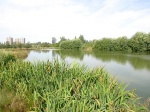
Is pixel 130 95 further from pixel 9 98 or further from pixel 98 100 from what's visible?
pixel 9 98

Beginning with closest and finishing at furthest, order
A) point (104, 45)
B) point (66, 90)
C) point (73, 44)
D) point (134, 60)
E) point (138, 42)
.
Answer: point (66, 90), point (134, 60), point (138, 42), point (104, 45), point (73, 44)

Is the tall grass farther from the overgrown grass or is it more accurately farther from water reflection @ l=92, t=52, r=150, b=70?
water reflection @ l=92, t=52, r=150, b=70

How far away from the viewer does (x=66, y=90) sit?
350cm

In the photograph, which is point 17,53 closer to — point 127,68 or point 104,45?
point 127,68

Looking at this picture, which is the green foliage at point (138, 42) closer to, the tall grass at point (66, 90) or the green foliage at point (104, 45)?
the green foliage at point (104, 45)

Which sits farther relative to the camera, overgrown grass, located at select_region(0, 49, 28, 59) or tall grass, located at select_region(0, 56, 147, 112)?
overgrown grass, located at select_region(0, 49, 28, 59)

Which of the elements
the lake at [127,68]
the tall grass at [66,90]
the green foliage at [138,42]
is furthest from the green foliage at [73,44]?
the tall grass at [66,90]

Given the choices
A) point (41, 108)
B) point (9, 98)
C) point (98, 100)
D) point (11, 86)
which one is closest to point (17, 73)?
point (11, 86)

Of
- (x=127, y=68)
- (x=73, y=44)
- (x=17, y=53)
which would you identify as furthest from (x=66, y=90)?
(x=73, y=44)

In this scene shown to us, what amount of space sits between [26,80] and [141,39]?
37.8 m

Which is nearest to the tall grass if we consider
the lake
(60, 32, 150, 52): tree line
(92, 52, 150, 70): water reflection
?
the lake

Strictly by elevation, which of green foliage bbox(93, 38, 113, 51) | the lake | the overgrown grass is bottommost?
the lake

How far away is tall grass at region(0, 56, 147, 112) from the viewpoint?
3104mm

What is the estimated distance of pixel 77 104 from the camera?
2984 millimetres
